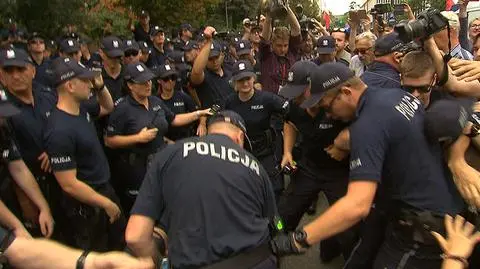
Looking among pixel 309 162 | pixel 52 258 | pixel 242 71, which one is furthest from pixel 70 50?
pixel 52 258

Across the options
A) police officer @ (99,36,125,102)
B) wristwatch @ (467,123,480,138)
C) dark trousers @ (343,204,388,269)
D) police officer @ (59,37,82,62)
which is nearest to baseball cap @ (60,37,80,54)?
police officer @ (59,37,82,62)

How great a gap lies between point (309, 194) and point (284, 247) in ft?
5.63

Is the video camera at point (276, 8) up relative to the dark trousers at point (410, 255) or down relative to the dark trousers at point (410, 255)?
up

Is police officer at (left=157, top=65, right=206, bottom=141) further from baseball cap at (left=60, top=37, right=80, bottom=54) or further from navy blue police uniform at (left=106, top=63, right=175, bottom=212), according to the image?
baseball cap at (left=60, top=37, right=80, bottom=54)

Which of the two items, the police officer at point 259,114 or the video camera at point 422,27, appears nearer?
the video camera at point 422,27

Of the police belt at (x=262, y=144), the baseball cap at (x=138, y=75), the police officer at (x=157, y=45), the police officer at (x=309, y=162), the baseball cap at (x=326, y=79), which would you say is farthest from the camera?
the police officer at (x=157, y=45)

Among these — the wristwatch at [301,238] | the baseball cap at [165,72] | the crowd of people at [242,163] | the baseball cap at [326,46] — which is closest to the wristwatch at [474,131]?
the crowd of people at [242,163]

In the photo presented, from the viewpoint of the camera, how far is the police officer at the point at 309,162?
4.18 meters

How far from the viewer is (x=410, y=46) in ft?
12.5

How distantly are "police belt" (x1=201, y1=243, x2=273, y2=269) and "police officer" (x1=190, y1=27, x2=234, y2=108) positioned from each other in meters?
3.24

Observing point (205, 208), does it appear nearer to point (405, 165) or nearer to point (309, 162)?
point (405, 165)

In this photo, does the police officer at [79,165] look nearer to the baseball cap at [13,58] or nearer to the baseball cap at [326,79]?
the baseball cap at [13,58]

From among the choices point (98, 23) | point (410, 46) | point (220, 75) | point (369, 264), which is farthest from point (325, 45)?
point (98, 23)

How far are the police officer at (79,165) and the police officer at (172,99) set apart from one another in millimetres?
1294
